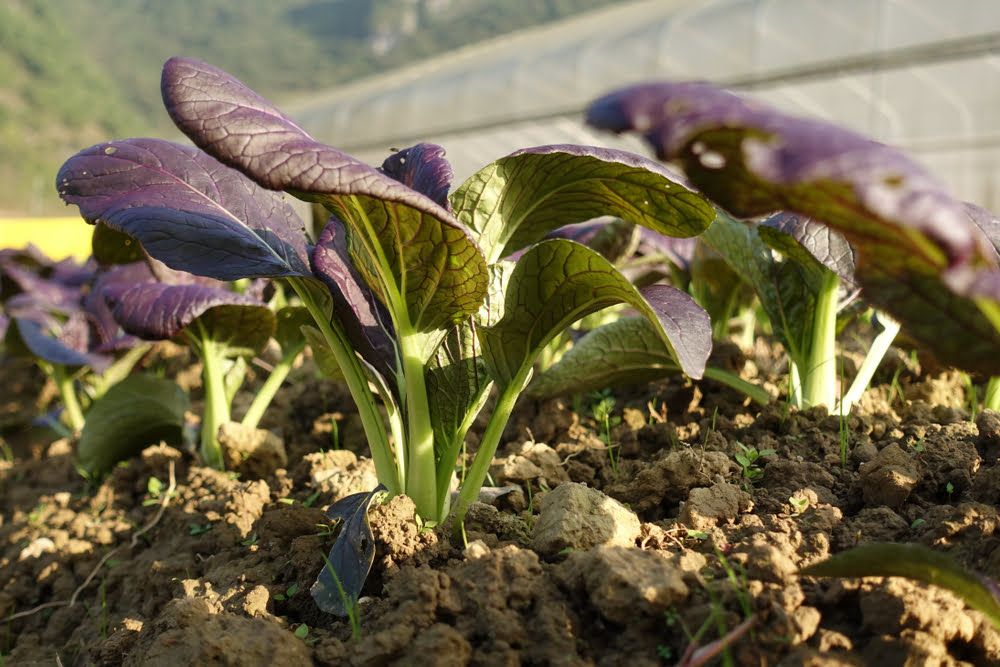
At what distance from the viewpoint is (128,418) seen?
231 centimetres

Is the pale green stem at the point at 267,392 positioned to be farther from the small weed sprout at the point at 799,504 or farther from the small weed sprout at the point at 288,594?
the small weed sprout at the point at 799,504

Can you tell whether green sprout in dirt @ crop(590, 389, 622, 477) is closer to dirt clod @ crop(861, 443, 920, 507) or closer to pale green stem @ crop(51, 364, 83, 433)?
dirt clod @ crop(861, 443, 920, 507)

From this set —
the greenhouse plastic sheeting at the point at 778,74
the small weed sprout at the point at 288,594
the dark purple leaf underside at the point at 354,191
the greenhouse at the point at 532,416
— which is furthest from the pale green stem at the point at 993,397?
the greenhouse plastic sheeting at the point at 778,74

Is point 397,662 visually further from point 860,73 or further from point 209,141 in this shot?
point 860,73

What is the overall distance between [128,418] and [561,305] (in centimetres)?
149

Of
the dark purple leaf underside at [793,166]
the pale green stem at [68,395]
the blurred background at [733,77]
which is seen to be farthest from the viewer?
the blurred background at [733,77]

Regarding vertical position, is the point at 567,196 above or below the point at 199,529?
above

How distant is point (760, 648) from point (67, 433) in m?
2.49

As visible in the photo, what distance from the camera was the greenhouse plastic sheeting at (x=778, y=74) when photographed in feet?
26.8

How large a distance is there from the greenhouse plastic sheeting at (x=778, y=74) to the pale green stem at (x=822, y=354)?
614cm

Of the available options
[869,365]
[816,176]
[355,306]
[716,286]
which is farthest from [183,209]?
[716,286]

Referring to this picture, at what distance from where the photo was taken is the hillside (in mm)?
48031

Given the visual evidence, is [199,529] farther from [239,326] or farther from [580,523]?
[580,523]

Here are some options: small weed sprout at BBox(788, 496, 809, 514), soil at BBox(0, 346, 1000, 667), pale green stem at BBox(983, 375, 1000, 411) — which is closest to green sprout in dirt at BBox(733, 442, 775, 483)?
soil at BBox(0, 346, 1000, 667)
